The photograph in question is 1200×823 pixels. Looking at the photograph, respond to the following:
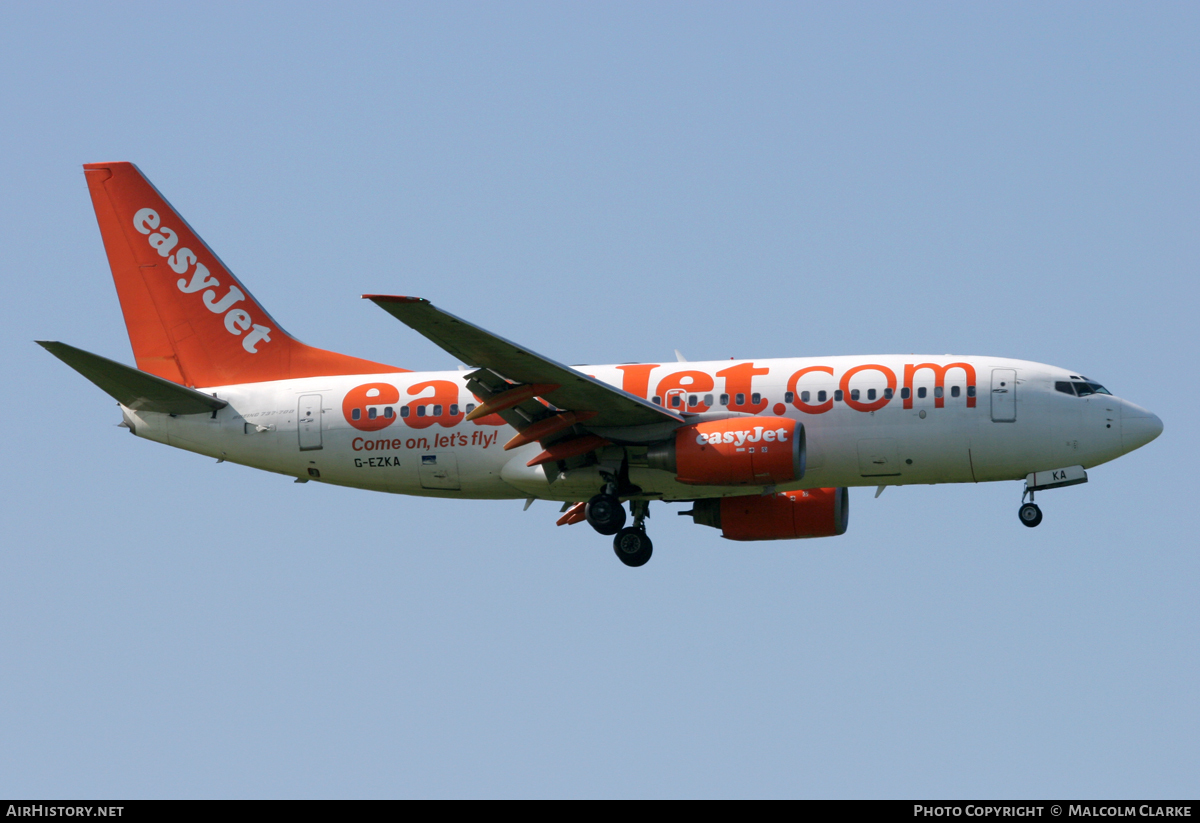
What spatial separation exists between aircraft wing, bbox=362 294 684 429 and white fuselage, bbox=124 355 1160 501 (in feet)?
5.29

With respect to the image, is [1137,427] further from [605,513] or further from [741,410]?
[605,513]

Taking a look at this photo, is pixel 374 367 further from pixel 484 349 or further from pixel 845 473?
pixel 845 473

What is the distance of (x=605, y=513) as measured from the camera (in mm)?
36938

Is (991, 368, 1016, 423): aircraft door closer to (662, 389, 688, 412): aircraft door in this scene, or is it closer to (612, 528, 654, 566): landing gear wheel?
(662, 389, 688, 412): aircraft door

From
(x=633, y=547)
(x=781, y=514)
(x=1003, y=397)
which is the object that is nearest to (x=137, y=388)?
(x=633, y=547)

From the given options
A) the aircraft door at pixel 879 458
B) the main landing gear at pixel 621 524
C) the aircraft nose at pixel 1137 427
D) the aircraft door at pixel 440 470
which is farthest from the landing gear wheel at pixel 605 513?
the aircraft nose at pixel 1137 427

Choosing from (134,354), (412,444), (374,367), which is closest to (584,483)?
(412,444)

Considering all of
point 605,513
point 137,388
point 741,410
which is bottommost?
point 605,513

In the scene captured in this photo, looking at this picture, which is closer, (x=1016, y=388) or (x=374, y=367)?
(x=1016, y=388)

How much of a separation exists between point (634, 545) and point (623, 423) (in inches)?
146

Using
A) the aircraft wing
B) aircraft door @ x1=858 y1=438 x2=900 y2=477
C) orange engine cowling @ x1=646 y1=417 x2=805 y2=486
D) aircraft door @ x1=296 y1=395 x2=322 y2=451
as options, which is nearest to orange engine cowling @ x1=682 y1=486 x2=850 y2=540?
aircraft door @ x1=858 y1=438 x2=900 y2=477
